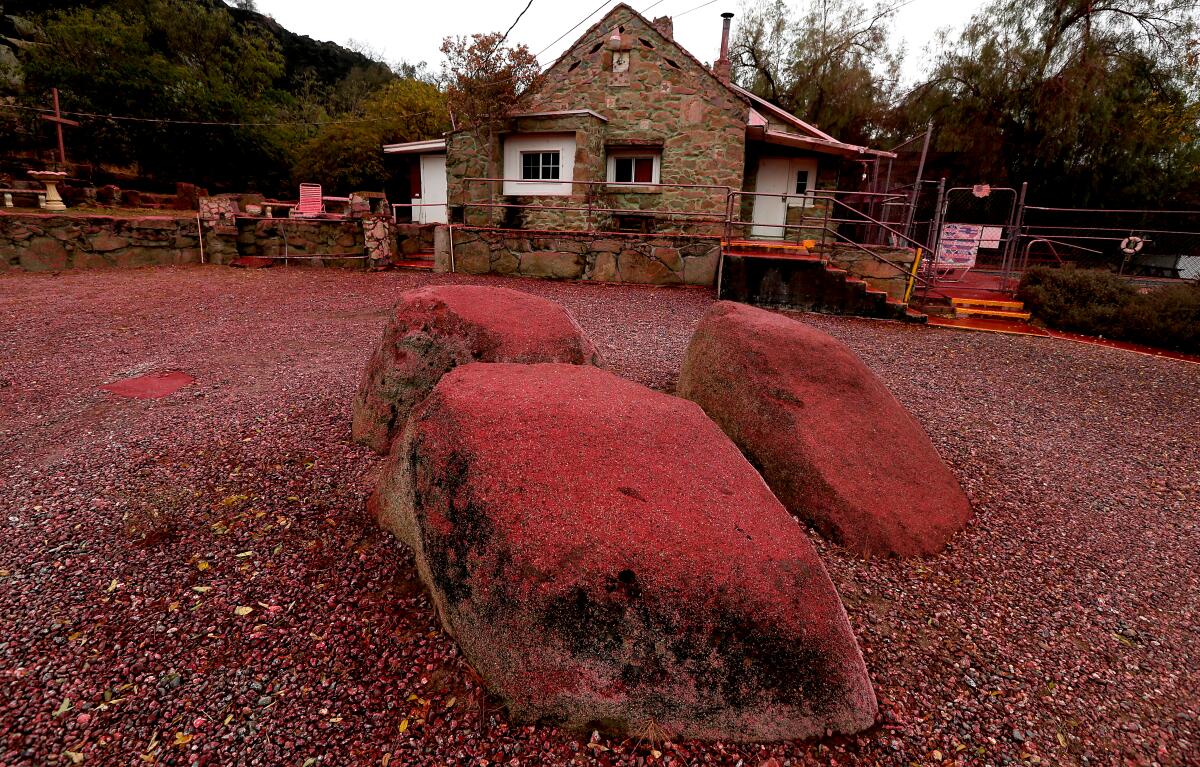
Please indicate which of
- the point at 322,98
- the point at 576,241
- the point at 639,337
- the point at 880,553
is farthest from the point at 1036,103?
the point at 322,98

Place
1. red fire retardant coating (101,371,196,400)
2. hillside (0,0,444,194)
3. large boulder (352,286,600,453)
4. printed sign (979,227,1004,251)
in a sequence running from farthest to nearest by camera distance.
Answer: hillside (0,0,444,194) < printed sign (979,227,1004,251) < red fire retardant coating (101,371,196,400) < large boulder (352,286,600,453)

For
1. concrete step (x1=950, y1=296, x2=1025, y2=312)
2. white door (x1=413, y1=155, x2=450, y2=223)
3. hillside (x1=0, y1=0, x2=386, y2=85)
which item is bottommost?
concrete step (x1=950, y1=296, x2=1025, y2=312)

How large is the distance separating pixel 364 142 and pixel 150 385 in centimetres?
1979

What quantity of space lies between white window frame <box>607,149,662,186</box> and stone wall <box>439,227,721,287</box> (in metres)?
3.48

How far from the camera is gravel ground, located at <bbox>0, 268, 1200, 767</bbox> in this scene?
1950 millimetres

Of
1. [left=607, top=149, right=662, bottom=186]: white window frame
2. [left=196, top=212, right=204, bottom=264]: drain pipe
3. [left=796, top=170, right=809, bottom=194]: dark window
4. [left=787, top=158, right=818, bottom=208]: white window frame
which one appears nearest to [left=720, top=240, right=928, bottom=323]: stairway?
[left=607, top=149, right=662, bottom=186]: white window frame

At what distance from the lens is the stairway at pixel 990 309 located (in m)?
9.79

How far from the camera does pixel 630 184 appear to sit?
1355 centimetres

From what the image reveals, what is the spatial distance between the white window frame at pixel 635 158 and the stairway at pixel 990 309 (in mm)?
7472

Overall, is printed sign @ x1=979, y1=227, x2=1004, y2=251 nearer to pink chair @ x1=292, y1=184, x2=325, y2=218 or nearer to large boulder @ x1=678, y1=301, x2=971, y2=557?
large boulder @ x1=678, y1=301, x2=971, y2=557

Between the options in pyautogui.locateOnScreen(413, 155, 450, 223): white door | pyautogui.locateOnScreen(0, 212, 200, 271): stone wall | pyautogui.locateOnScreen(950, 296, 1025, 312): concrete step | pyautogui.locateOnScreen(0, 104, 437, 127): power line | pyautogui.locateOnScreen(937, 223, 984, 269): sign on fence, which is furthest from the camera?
pyautogui.locateOnScreen(413, 155, 450, 223): white door

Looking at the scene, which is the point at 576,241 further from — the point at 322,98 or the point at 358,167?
the point at 322,98

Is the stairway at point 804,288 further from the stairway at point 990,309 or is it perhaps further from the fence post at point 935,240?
the fence post at point 935,240

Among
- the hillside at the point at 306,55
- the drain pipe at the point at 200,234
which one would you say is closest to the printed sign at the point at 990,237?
the drain pipe at the point at 200,234
